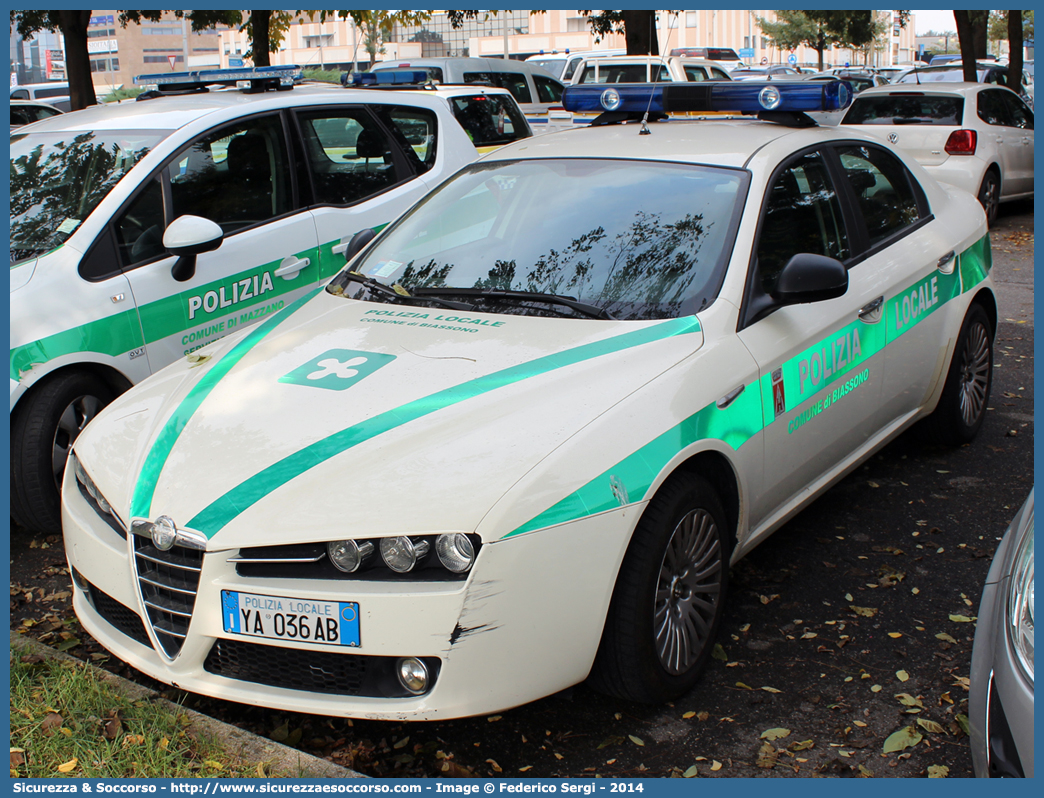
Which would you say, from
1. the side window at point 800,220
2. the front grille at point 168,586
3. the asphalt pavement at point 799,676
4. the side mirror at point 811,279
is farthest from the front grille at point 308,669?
the side window at point 800,220

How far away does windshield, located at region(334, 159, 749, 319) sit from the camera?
3.60m

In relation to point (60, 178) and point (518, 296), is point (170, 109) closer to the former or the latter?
point (60, 178)

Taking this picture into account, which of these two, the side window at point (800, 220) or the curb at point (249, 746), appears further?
the side window at point (800, 220)

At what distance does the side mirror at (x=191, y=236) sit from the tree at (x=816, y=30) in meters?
36.1

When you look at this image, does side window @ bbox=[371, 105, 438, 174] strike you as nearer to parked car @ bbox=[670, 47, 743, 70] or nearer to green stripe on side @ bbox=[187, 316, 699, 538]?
green stripe on side @ bbox=[187, 316, 699, 538]

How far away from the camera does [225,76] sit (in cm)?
652

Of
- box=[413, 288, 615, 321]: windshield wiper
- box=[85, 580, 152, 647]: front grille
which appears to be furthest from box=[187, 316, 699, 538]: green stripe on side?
box=[85, 580, 152, 647]: front grille

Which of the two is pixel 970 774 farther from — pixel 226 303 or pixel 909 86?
pixel 909 86

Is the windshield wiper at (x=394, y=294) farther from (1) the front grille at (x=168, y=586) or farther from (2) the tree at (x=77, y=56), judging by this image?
(2) the tree at (x=77, y=56)

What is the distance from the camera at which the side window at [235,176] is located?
5.07 meters

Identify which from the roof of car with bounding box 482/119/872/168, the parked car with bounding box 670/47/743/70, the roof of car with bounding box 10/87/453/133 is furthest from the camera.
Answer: the parked car with bounding box 670/47/743/70

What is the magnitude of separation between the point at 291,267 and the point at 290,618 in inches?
122

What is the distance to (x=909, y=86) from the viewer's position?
12.0 meters

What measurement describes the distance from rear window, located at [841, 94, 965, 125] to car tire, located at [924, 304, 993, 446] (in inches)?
283
